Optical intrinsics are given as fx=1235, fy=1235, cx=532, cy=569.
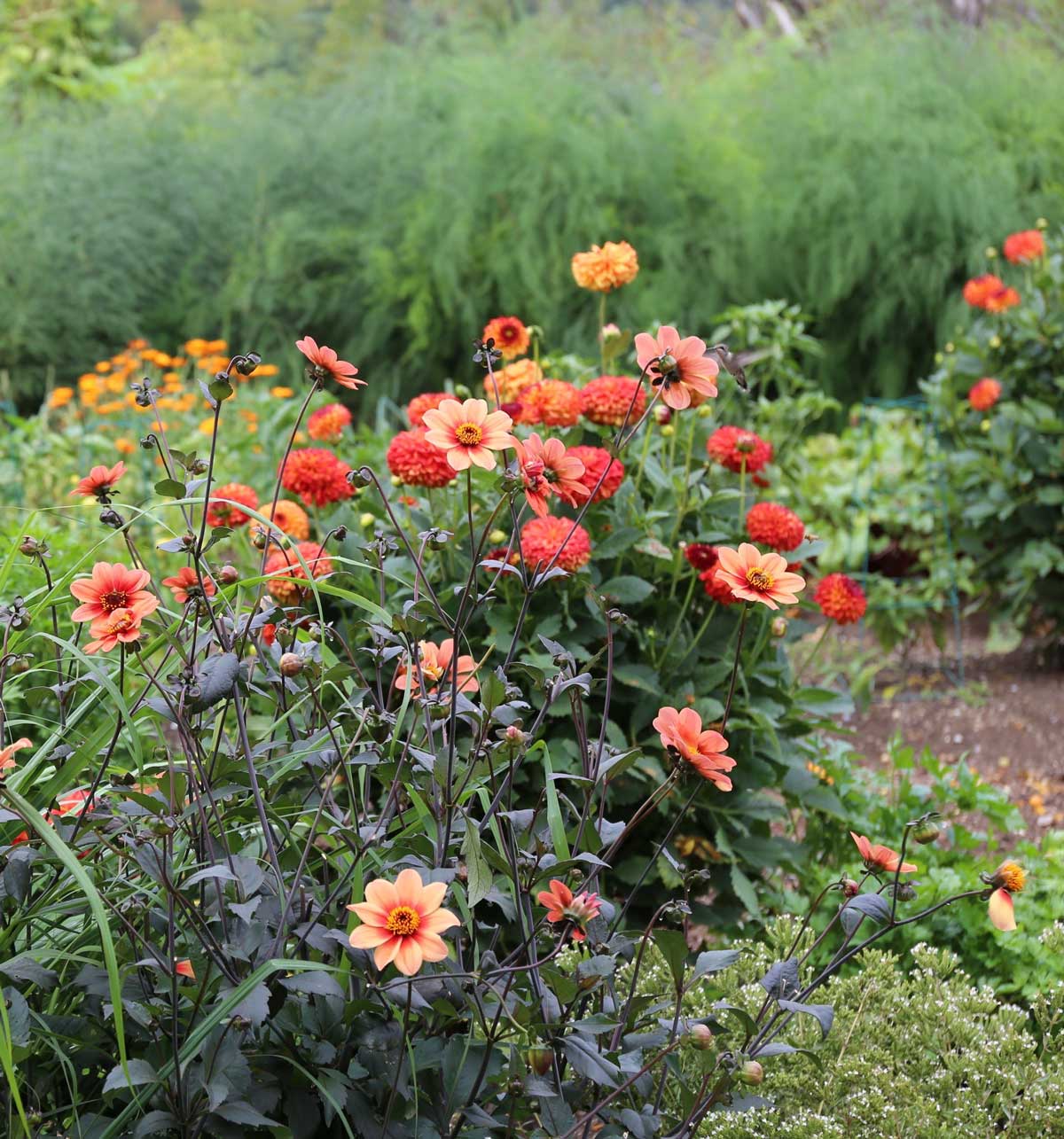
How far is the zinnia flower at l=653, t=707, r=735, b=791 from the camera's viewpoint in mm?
1026

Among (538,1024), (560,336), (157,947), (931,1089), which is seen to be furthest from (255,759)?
(560,336)

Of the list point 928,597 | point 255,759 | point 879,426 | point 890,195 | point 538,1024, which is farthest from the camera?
point 890,195

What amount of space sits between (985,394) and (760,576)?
8.70 ft

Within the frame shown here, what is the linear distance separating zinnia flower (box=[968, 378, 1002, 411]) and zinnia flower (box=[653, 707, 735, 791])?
2.72 meters

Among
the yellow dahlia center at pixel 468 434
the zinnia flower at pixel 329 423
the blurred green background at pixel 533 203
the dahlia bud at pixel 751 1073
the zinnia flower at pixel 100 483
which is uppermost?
the yellow dahlia center at pixel 468 434

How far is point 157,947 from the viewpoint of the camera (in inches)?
42.4

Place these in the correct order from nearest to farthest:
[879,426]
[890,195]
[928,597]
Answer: [928,597]
[879,426]
[890,195]

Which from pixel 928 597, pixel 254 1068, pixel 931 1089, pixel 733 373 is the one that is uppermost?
pixel 733 373

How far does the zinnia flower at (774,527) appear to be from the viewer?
1914 millimetres

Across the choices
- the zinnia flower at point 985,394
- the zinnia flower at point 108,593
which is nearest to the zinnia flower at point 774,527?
the zinnia flower at point 108,593

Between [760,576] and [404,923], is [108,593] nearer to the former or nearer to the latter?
[404,923]

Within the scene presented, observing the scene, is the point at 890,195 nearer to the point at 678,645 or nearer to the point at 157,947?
the point at 678,645

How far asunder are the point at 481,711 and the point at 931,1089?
71cm

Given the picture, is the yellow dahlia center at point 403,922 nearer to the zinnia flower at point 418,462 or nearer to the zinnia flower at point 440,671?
the zinnia flower at point 440,671
